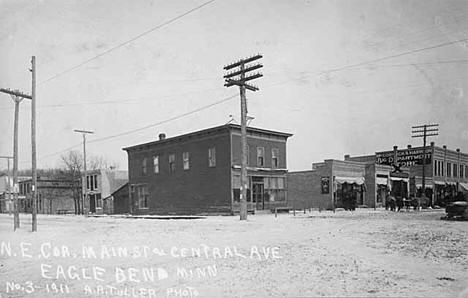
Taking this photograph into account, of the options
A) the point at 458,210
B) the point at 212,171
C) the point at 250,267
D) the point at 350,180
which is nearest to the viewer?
the point at 250,267

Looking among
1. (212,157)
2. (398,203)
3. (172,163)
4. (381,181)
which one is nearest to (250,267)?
(212,157)

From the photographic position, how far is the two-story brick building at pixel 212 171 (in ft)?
99.7

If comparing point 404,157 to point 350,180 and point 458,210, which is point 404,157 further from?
point 458,210

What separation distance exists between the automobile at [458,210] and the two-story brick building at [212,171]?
12945 mm

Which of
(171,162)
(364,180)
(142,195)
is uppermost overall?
(171,162)

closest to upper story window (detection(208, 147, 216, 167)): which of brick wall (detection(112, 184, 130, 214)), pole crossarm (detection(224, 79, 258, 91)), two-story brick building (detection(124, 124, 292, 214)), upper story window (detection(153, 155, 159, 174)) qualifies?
two-story brick building (detection(124, 124, 292, 214))

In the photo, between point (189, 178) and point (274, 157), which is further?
point (274, 157)

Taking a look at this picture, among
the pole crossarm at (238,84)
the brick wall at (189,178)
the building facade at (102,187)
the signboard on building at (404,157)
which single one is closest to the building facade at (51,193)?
the building facade at (102,187)

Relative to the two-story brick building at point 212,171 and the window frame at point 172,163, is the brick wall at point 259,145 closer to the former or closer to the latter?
the two-story brick building at point 212,171

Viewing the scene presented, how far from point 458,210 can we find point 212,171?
1693 cm

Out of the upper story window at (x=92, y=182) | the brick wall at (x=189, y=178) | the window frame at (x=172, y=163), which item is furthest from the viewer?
the upper story window at (x=92, y=182)

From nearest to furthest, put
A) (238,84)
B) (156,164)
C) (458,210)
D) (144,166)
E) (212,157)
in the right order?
(458,210) → (238,84) → (212,157) → (156,164) → (144,166)

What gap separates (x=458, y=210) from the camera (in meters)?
17.6

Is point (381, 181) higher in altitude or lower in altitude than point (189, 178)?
lower
